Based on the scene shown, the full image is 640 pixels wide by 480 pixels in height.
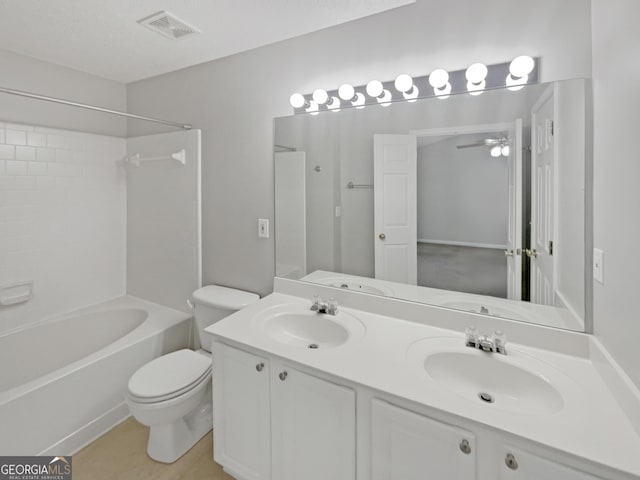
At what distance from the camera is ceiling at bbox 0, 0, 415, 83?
1.54 meters

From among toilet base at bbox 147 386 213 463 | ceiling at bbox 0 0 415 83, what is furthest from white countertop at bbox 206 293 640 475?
ceiling at bbox 0 0 415 83

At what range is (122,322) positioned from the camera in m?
2.55

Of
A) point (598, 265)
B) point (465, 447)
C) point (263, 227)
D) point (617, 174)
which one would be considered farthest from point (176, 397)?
point (617, 174)

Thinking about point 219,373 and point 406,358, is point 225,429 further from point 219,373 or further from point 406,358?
point 406,358

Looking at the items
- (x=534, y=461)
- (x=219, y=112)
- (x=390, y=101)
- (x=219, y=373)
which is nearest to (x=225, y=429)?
(x=219, y=373)

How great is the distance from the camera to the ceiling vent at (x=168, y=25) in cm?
163

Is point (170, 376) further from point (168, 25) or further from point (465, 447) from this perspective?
point (168, 25)

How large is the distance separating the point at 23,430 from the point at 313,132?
213 centimetres

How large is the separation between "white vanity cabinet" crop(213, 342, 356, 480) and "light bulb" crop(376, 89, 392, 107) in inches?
52.0

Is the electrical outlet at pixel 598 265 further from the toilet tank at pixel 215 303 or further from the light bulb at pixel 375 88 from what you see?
the toilet tank at pixel 215 303

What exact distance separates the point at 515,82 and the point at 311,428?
163 centimetres

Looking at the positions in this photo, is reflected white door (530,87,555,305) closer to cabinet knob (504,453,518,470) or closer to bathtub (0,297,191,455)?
cabinet knob (504,453,518,470)
